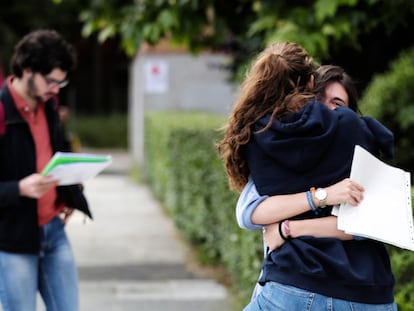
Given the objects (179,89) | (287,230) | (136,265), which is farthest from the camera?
(179,89)

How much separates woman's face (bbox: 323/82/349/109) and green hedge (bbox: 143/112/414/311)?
5.11ft

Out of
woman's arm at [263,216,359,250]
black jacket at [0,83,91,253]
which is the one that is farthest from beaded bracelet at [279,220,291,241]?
Answer: black jacket at [0,83,91,253]

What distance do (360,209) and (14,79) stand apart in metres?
2.01

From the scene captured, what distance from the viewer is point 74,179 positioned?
156 inches

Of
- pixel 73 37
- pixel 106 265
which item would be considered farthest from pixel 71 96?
pixel 106 265

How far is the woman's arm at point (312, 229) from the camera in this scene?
9.02 feet

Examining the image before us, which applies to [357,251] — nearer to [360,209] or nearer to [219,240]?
[360,209]

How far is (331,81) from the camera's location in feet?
9.98

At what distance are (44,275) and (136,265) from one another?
182 inches

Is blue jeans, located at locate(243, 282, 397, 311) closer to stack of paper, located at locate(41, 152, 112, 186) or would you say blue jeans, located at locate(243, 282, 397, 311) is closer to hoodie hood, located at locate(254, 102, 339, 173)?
hoodie hood, located at locate(254, 102, 339, 173)

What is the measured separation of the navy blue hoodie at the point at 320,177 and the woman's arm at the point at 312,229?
2cm

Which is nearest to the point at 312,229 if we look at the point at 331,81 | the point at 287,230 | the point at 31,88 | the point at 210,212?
the point at 287,230

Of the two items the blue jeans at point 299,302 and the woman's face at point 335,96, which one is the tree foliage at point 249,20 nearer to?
the woman's face at point 335,96

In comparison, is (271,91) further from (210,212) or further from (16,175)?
(210,212)
